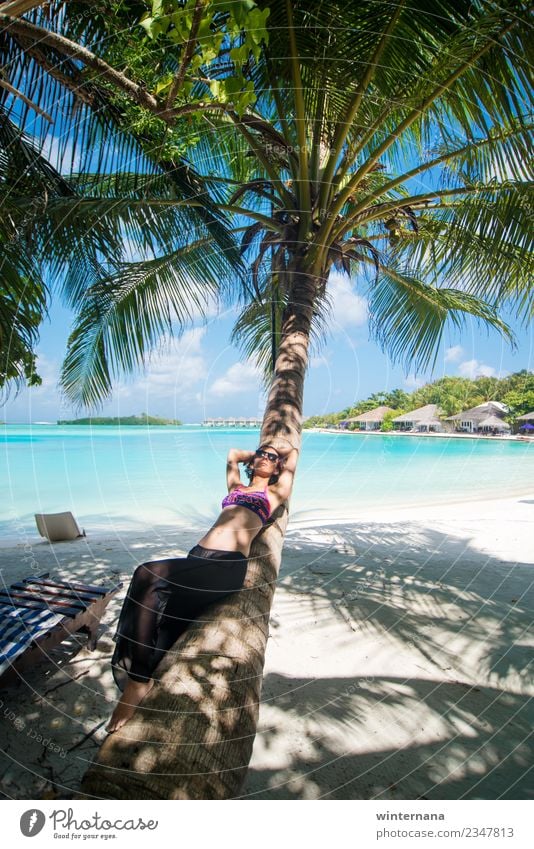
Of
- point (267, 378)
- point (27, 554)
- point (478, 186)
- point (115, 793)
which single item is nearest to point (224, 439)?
point (267, 378)

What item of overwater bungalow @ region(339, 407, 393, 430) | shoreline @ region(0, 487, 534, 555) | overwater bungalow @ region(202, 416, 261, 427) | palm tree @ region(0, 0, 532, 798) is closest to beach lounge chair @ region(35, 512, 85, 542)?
shoreline @ region(0, 487, 534, 555)

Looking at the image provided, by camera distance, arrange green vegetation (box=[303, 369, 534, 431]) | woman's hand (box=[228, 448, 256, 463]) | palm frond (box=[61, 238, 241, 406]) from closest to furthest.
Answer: woman's hand (box=[228, 448, 256, 463]), green vegetation (box=[303, 369, 534, 431]), palm frond (box=[61, 238, 241, 406])

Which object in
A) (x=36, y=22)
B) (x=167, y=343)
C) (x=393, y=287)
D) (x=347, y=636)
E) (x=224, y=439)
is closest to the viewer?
(x=36, y=22)

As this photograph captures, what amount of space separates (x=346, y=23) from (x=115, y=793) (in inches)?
145

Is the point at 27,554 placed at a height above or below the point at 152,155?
below

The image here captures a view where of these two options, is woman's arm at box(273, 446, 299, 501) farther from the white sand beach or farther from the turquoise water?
the turquoise water

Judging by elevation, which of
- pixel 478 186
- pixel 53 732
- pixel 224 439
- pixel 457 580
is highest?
pixel 478 186

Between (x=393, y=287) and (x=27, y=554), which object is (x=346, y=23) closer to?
(x=393, y=287)

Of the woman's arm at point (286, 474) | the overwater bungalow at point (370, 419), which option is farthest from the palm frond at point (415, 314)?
the woman's arm at point (286, 474)

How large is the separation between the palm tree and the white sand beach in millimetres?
596

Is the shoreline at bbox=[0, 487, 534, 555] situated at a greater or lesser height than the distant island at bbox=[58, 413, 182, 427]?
lesser

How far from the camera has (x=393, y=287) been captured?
5008mm

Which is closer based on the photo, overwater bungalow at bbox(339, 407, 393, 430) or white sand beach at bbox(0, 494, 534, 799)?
white sand beach at bbox(0, 494, 534, 799)

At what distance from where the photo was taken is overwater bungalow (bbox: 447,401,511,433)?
3.33m
